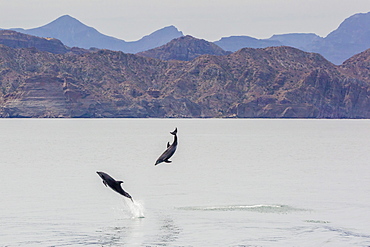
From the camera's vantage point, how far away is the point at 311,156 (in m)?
95.3

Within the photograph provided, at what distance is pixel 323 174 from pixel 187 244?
37105 millimetres

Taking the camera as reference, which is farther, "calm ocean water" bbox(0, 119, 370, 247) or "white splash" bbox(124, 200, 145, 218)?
"white splash" bbox(124, 200, 145, 218)

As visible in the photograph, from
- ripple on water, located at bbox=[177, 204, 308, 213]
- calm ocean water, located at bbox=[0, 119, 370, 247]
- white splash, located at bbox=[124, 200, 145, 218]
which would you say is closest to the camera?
calm ocean water, located at bbox=[0, 119, 370, 247]

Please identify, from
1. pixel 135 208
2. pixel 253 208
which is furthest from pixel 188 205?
pixel 253 208

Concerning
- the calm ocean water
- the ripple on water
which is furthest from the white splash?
the ripple on water

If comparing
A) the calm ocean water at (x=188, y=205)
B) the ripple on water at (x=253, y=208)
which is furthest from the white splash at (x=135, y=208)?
the ripple on water at (x=253, y=208)

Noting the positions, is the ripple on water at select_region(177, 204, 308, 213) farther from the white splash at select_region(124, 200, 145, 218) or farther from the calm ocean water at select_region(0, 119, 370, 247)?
the white splash at select_region(124, 200, 145, 218)

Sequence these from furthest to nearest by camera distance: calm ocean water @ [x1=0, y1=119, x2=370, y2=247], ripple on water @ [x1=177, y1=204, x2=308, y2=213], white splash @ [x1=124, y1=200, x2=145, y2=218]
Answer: ripple on water @ [x1=177, y1=204, x2=308, y2=213]
white splash @ [x1=124, y1=200, x2=145, y2=218]
calm ocean water @ [x1=0, y1=119, x2=370, y2=247]

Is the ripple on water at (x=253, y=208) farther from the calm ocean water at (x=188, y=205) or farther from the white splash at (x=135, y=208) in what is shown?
the white splash at (x=135, y=208)

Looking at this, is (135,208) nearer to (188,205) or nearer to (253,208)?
(188,205)

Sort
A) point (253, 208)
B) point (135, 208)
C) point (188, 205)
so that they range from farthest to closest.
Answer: point (188, 205)
point (253, 208)
point (135, 208)

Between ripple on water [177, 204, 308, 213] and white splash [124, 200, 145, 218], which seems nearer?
white splash [124, 200, 145, 218]

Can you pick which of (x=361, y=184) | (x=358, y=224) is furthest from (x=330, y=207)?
(x=361, y=184)

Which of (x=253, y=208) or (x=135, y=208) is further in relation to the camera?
(x=253, y=208)
